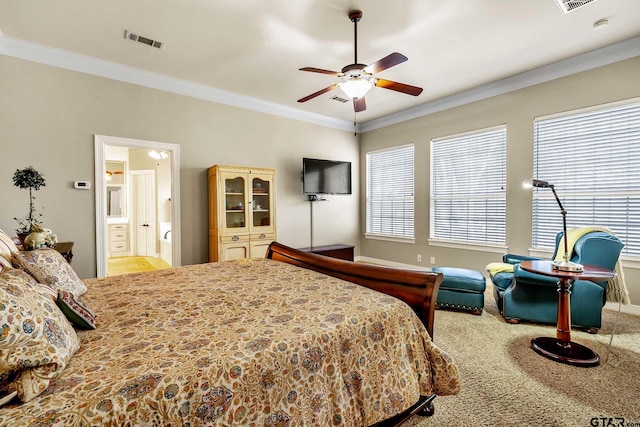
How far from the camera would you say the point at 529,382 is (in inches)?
79.4

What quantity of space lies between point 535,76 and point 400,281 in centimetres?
384

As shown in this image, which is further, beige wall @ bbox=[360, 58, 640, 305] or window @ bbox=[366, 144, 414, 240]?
window @ bbox=[366, 144, 414, 240]

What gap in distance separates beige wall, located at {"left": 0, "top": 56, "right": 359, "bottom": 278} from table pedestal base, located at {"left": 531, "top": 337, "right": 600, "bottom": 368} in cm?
377

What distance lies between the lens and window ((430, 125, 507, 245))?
4.30 meters

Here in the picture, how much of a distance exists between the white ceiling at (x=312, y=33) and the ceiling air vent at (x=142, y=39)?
60 mm

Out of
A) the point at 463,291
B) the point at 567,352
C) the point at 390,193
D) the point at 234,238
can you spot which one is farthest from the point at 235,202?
the point at 567,352

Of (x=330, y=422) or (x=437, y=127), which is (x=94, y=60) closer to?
(x=330, y=422)

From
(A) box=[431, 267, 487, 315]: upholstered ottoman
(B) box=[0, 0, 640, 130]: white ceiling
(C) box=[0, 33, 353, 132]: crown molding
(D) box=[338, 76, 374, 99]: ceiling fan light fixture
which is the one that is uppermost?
(B) box=[0, 0, 640, 130]: white ceiling

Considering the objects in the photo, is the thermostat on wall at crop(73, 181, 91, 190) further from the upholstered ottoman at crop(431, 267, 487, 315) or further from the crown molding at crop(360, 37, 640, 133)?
the crown molding at crop(360, 37, 640, 133)

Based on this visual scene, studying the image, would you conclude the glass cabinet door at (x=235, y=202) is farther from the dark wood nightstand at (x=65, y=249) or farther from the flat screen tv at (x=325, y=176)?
the dark wood nightstand at (x=65, y=249)

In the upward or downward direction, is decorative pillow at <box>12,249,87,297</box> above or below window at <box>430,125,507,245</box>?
below

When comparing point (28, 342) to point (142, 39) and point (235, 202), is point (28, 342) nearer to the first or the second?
point (142, 39)

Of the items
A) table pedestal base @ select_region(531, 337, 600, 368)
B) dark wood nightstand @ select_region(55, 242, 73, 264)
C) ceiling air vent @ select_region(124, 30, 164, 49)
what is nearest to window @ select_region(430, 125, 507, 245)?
table pedestal base @ select_region(531, 337, 600, 368)

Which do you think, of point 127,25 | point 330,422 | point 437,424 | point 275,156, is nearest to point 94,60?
point 127,25
